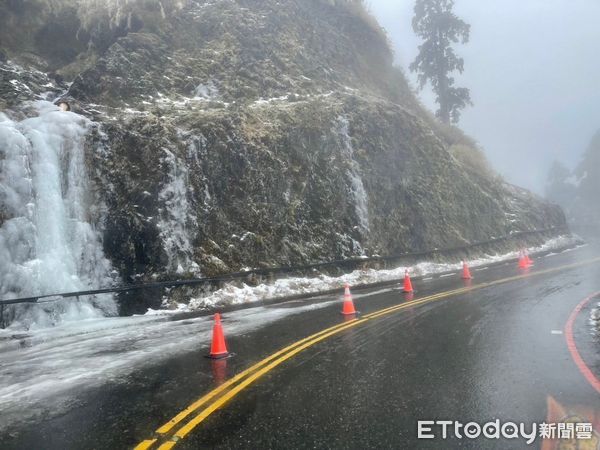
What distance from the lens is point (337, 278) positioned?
64.2ft

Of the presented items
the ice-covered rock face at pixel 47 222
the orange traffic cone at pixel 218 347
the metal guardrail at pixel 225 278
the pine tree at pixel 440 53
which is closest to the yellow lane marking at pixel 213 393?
the orange traffic cone at pixel 218 347

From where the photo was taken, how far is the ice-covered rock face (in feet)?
42.7

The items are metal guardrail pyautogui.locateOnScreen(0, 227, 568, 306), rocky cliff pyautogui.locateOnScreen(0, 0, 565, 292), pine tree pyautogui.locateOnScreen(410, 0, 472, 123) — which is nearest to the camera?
metal guardrail pyautogui.locateOnScreen(0, 227, 568, 306)

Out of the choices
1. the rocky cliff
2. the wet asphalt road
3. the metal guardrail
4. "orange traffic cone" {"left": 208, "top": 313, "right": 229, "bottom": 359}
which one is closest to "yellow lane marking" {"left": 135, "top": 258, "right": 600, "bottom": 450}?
the wet asphalt road

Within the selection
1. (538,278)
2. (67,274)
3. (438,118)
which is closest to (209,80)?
(67,274)

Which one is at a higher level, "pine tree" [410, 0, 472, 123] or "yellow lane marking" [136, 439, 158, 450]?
"pine tree" [410, 0, 472, 123]

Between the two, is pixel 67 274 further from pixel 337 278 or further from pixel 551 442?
pixel 551 442

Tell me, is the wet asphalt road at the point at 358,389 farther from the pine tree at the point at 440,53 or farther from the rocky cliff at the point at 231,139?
the pine tree at the point at 440,53

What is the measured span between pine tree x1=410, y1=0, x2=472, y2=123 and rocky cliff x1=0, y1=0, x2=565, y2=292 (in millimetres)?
11943

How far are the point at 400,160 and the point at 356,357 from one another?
20.0 metres

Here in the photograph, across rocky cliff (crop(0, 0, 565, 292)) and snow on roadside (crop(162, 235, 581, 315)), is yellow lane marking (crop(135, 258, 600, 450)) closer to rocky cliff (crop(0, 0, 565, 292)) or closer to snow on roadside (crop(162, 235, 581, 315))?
snow on roadside (crop(162, 235, 581, 315))
